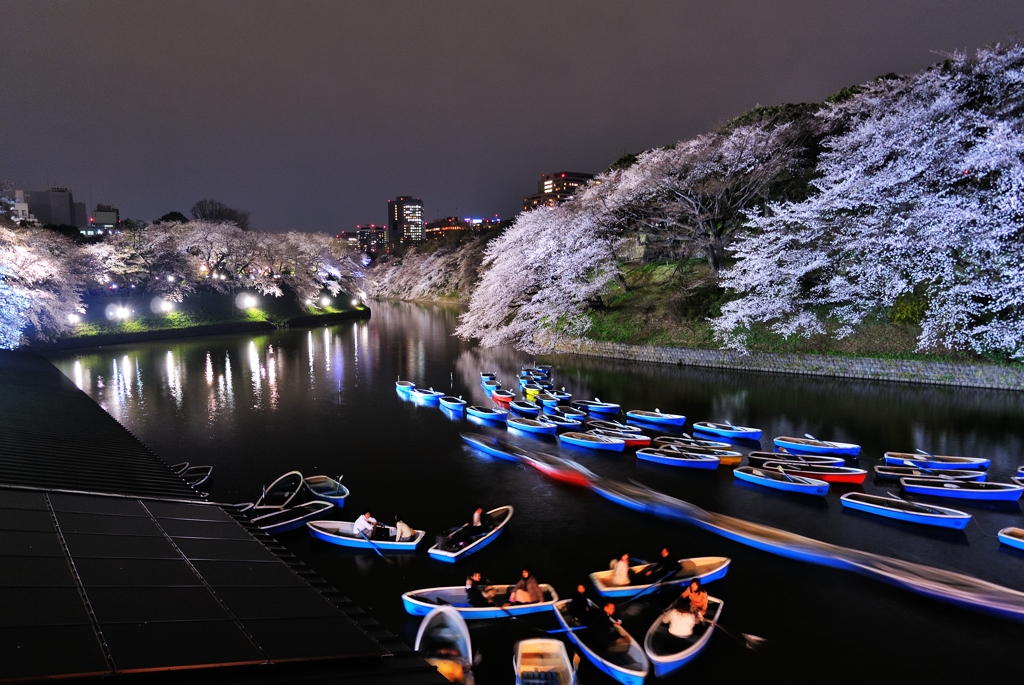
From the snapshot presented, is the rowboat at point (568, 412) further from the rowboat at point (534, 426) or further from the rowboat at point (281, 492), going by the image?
the rowboat at point (281, 492)

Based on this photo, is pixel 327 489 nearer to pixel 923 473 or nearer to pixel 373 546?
pixel 373 546

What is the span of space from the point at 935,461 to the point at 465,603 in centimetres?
1420

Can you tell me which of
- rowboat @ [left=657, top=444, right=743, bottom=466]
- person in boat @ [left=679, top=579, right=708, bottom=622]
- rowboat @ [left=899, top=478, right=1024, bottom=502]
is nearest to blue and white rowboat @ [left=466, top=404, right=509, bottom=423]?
rowboat @ [left=657, top=444, right=743, bottom=466]

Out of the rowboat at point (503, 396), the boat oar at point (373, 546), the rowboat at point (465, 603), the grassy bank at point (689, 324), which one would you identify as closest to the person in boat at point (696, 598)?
the rowboat at point (465, 603)

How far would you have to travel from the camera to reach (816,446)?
17297mm

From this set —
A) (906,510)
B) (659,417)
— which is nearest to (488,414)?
(659,417)

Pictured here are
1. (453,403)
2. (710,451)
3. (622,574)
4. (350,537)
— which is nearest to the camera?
(622,574)

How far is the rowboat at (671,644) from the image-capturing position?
809 cm

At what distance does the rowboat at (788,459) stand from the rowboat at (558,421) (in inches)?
245

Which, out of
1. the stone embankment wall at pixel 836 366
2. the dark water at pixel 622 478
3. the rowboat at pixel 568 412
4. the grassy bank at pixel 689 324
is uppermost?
the grassy bank at pixel 689 324

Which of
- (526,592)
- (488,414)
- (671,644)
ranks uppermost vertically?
(488,414)

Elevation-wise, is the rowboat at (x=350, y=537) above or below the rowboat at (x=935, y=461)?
below

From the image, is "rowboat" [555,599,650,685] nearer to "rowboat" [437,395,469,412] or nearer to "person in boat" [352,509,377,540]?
"person in boat" [352,509,377,540]

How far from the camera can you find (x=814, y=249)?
92.5 ft
